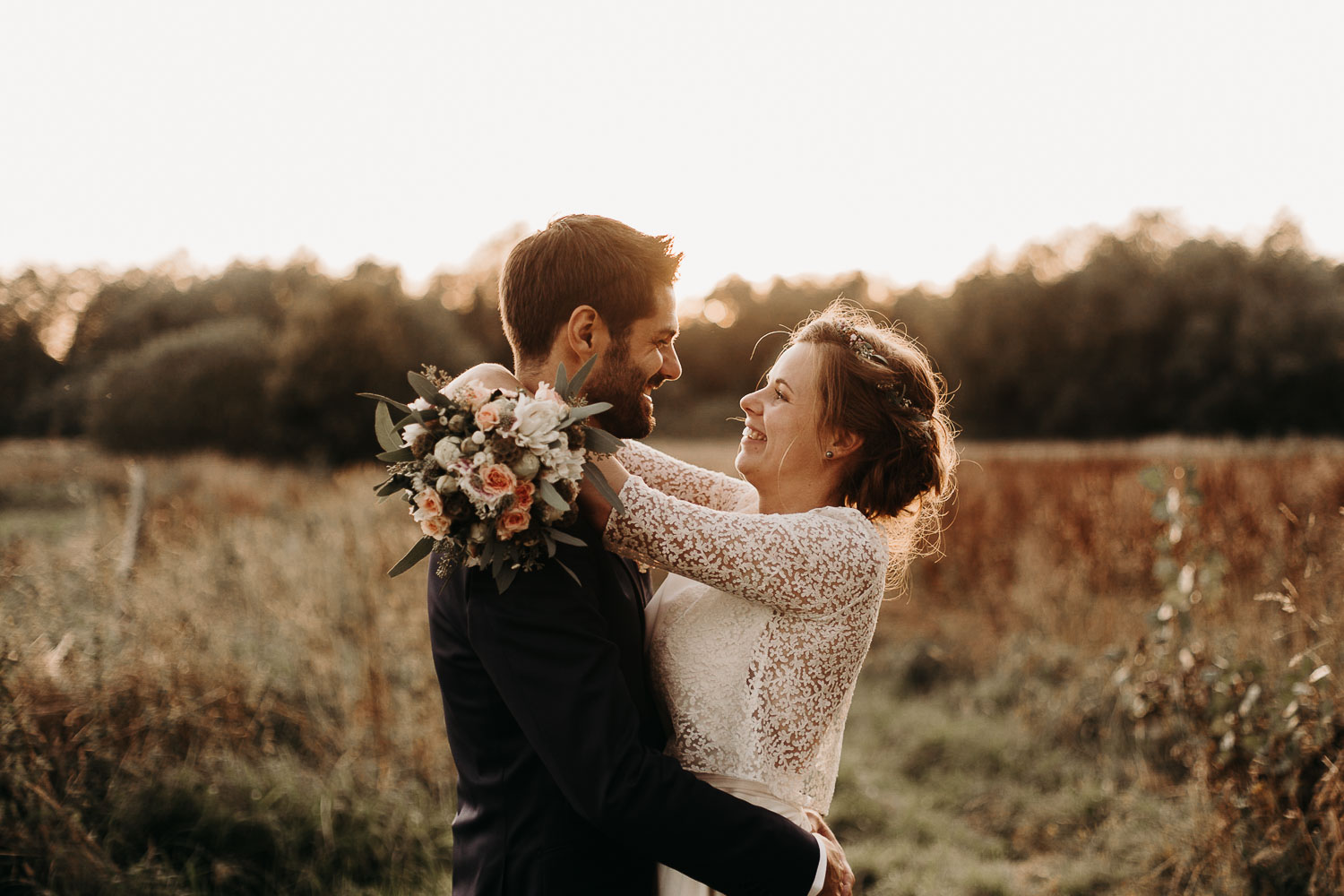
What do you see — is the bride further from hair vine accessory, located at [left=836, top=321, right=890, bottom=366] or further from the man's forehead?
the man's forehead

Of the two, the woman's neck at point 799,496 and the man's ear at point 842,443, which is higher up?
the man's ear at point 842,443

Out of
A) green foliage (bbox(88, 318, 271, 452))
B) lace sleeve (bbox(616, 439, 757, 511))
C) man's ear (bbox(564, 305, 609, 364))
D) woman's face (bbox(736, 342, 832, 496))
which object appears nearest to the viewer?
man's ear (bbox(564, 305, 609, 364))

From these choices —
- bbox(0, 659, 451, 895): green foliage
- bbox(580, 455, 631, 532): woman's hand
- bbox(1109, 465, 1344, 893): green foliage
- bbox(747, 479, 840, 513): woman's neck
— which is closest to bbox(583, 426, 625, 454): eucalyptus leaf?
bbox(580, 455, 631, 532): woman's hand

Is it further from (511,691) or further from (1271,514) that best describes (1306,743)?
Answer: (1271,514)

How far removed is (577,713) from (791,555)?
2.05 ft

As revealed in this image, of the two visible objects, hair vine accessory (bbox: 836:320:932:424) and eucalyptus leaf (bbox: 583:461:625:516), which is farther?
hair vine accessory (bbox: 836:320:932:424)

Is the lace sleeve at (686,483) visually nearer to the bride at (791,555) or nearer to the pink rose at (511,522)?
the bride at (791,555)

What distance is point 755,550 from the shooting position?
1976mm

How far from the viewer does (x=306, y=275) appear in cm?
3553

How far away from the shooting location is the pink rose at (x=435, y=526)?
1604 mm

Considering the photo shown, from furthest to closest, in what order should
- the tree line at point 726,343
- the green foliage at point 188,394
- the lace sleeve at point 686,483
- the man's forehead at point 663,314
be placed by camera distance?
the tree line at point 726,343
the green foliage at point 188,394
the lace sleeve at point 686,483
the man's forehead at point 663,314

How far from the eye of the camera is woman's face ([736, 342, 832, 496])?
2.35m

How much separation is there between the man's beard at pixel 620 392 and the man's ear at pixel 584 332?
0.15 feet

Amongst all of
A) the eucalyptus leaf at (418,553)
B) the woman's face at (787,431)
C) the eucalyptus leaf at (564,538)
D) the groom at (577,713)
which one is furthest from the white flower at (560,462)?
the woman's face at (787,431)
